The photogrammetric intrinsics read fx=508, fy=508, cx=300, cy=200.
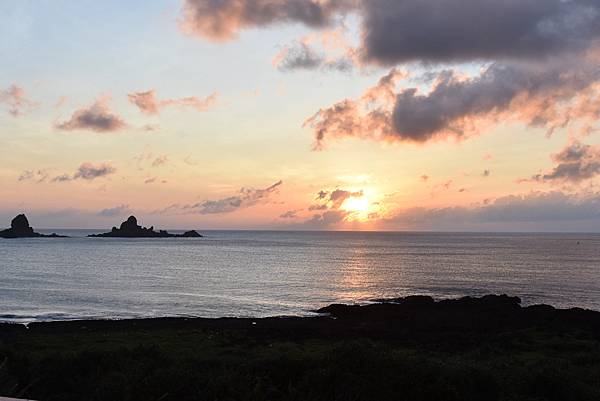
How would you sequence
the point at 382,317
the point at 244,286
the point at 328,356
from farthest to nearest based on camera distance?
the point at 244,286
the point at 382,317
the point at 328,356

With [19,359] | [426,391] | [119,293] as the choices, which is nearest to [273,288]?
[119,293]

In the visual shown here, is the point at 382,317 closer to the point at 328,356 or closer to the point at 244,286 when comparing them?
the point at 244,286

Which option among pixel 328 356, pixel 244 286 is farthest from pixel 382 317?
pixel 328 356

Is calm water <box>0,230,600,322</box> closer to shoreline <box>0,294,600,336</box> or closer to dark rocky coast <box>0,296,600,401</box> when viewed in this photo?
shoreline <box>0,294,600,336</box>

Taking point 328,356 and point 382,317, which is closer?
point 328,356

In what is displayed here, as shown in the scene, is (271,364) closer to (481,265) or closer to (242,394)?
(242,394)

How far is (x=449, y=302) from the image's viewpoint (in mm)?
52500

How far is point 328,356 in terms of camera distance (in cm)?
1605

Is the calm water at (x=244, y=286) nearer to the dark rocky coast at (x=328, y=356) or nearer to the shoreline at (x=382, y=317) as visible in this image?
the shoreline at (x=382, y=317)

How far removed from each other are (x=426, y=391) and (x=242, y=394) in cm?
531

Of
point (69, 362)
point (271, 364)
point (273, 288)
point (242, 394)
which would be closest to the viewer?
point (242, 394)

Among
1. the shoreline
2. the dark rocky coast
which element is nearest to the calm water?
the shoreline

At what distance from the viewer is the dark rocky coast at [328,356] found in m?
14.1

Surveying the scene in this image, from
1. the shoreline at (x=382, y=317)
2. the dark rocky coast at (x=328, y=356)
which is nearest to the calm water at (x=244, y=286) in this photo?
the shoreline at (x=382, y=317)
